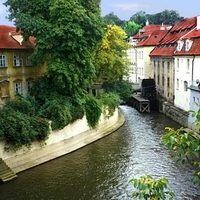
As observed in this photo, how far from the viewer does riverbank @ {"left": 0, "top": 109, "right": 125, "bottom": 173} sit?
65.6 feet

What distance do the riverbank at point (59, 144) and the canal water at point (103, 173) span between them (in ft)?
1.71

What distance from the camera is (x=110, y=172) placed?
19766mm

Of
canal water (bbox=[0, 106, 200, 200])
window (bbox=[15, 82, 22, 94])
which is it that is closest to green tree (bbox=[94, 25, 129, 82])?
window (bbox=[15, 82, 22, 94])

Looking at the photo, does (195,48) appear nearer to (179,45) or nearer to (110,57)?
(179,45)

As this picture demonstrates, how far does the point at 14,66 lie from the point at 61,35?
6301mm

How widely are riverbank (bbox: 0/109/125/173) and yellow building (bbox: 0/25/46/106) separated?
18.4 ft

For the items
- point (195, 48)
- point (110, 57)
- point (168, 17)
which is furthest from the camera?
point (168, 17)

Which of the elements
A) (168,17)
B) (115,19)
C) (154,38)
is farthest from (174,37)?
(168,17)

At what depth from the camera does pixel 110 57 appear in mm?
34000

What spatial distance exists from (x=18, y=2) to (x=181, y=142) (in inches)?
900

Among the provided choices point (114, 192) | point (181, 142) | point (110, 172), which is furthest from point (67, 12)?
point (181, 142)

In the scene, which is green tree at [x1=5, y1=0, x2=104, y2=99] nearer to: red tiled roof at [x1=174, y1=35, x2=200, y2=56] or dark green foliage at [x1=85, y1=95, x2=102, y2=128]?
dark green foliage at [x1=85, y1=95, x2=102, y2=128]

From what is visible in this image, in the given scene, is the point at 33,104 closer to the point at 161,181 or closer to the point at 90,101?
the point at 90,101

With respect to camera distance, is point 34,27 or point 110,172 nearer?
point 110,172
